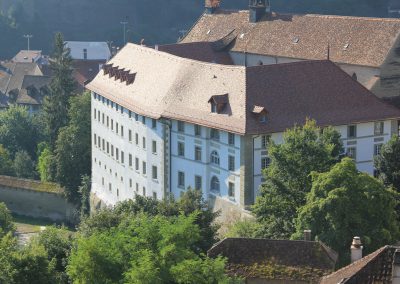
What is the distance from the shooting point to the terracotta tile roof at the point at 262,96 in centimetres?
7006

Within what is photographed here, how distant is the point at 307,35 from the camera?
8906 centimetres

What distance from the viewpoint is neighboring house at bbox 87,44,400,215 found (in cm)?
6956

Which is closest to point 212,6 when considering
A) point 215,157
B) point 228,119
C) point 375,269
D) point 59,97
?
point 59,97

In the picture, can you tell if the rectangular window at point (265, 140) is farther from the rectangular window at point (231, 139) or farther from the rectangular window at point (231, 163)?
the rectangular window at point (231, 163)

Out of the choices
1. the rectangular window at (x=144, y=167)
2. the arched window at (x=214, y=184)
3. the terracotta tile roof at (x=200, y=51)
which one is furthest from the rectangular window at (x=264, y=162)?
the terracotta tile roof at (x=200, y=51)

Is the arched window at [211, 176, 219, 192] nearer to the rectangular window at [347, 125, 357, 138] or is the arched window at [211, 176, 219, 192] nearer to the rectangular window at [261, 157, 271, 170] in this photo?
the rectangular window at [261, 157, 271, 170]

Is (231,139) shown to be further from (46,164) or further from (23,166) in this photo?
(23,166)

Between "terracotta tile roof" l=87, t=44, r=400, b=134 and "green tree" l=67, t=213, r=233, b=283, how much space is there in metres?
24.5

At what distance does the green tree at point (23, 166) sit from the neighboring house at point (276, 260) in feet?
203

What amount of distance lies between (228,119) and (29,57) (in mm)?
93178

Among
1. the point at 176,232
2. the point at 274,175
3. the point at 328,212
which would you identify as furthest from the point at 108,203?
the point at 176,232

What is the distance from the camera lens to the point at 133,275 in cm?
4094

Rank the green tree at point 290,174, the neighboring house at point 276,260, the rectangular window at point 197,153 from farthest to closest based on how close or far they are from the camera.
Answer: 1. the rectangular window at point 197,153
2. the green tree at point 290,174
3. the neighboring house at point 276,260

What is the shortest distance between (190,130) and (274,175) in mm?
13647
